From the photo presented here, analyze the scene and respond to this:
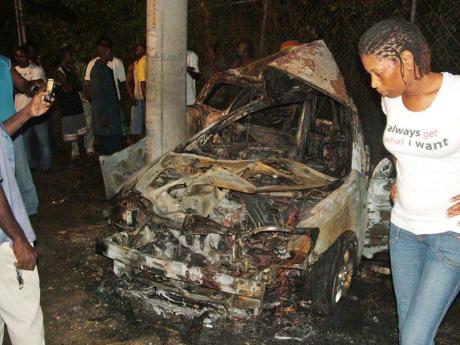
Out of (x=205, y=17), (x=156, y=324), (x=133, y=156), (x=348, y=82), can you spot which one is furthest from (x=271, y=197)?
(x=205, y=17)

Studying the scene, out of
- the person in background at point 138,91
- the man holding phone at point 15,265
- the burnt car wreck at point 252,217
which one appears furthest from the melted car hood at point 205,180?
the person in background at point 138,91

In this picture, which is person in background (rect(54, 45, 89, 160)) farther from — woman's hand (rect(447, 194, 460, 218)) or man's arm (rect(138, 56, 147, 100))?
woman's hand (rect(447, 194, 460, 218))

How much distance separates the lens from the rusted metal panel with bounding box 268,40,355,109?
14.2 ft

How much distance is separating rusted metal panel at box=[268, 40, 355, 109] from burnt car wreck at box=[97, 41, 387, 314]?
10 millimetres

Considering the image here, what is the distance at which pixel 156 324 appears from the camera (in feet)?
12.5

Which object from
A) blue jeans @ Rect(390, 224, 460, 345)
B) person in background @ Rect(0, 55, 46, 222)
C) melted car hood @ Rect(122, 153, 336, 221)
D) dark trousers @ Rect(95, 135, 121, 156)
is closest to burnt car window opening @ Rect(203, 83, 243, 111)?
melted car hood @ Rect(122, 153, 336, 221)

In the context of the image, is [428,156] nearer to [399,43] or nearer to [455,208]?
[455,208]

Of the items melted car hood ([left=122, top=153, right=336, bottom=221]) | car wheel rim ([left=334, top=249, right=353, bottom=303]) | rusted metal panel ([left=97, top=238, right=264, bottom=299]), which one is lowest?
car wheel rim ([left=334, top=249, right=353, bottom=303])

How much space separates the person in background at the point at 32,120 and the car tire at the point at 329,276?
5213 mm

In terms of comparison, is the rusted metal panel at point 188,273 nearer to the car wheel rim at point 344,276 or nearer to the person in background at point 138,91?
the car wheel rim at point 344,276

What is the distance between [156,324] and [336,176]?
2081 millimetres

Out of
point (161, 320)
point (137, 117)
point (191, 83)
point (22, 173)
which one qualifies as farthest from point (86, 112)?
point (161, 320)

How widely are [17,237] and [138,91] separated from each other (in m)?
6.59

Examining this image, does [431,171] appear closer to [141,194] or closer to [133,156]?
[141,194]
